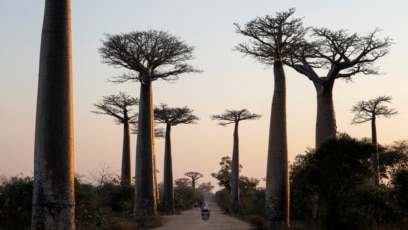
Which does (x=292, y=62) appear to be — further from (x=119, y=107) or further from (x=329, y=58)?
(x=119, y=107)

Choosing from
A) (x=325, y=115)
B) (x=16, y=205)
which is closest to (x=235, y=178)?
(x=325, y=115)

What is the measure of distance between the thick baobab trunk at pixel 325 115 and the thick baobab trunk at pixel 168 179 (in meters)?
15.5

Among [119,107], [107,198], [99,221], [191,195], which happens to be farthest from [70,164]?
[191,195]

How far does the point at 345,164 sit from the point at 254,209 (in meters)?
10.9

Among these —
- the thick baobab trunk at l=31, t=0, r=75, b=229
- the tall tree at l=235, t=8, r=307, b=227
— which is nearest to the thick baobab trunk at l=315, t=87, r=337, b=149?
the tall tree at l=235, t=8, r=307, b=227

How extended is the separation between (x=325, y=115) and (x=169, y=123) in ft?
56.3

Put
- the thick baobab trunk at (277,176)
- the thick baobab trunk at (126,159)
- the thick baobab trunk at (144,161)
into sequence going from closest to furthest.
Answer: the thick baobab trunk at (277,176), the thick baobab trunk at (144,161), the thick baobab trunk at (126,159)

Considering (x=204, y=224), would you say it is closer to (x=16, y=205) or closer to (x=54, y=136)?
(x=16, y=205)

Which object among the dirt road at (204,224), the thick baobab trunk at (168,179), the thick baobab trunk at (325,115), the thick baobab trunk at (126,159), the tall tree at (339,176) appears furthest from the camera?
the thick baobab trunk at (168,179)

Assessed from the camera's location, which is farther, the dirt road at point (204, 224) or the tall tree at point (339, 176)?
the dirt road at point (204, 224)

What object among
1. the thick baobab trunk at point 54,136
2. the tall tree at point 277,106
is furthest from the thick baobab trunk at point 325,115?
the thick baobab trunk at point 54,136

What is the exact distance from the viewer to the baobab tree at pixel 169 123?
105ft

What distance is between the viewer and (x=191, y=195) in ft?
156

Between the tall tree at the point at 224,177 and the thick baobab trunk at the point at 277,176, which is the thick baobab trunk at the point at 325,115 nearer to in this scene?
the thick baobab trunk at the point at 277,176
